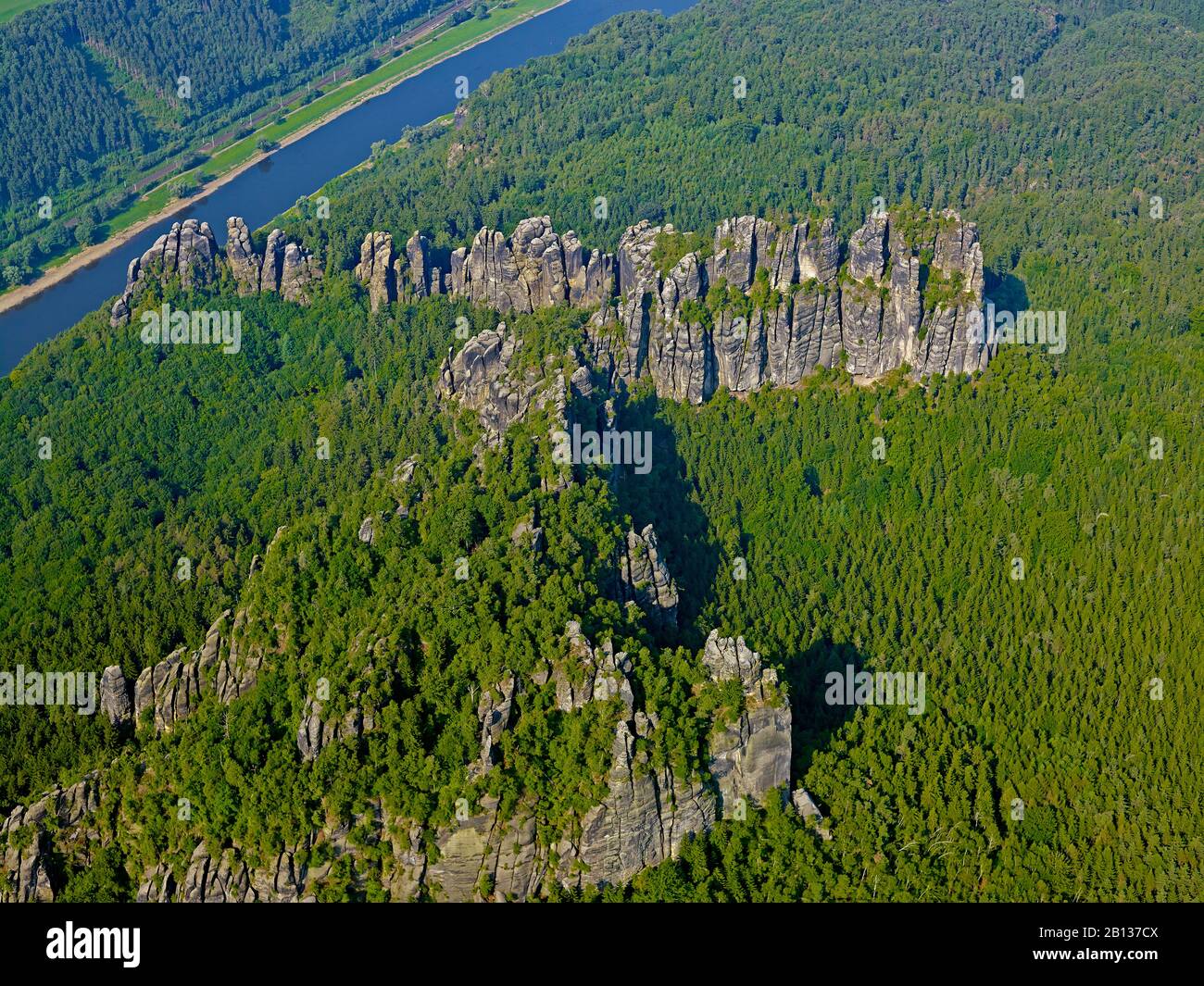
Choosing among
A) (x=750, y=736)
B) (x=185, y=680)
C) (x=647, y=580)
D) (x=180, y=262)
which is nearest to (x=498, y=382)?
(x=647, y=580)

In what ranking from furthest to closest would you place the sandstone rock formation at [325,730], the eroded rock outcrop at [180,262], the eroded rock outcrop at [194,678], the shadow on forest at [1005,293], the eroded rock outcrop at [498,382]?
the eroded rock outcrop at [180,262] < the shadow on forest at [1005,293] < the eroded rock outcrop at [498,382] < the eroded rock outcrop at [194,678] < the sandstone rock formation at [325,730]

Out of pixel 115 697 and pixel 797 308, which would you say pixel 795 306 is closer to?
pixel 797 308

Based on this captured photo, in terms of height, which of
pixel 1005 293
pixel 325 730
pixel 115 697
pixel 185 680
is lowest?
pixel 325 730

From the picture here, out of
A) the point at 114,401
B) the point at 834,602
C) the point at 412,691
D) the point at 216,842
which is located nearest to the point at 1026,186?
the point at 834,602

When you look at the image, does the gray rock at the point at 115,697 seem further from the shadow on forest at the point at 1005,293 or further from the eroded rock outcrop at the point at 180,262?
the shadow on forest at the point at 1005,293

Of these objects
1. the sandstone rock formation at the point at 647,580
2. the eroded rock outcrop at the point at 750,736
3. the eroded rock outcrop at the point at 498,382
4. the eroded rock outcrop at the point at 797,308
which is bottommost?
the eroded rock outcrop at the point at 750,736

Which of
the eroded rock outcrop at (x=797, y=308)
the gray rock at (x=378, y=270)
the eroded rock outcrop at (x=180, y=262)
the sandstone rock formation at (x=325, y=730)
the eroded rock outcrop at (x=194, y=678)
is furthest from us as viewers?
the eroded rock outcrop at (x=180, y=262)

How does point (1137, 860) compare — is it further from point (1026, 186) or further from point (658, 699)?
point (1026, 186)

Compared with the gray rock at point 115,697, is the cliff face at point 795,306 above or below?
above

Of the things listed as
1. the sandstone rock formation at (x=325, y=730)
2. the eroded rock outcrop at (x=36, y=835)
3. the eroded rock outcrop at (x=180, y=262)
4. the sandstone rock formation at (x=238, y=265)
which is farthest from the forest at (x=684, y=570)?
the eroded rock outcrop at (x=180, y=262)

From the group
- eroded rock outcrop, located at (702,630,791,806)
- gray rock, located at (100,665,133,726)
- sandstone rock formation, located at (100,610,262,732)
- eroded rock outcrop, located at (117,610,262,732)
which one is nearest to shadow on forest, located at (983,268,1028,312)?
eroded rock outcrop, located at (702,630,791,806)

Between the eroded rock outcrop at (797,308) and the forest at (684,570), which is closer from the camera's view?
the forest at (684,570)
